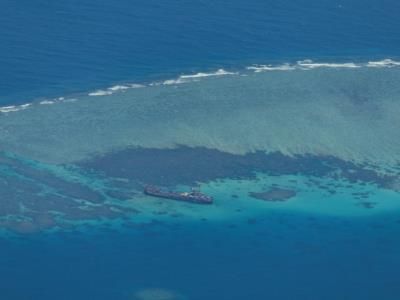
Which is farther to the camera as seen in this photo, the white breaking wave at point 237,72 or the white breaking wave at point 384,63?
the white breaking wave at point 384,63

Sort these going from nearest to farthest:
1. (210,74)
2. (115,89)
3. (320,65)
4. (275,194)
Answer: (275,194)
(115,89)
(210,74)
(320,65)

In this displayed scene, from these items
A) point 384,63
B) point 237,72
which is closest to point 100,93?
point 237,72

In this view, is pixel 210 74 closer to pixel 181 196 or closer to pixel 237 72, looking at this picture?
pixel 237 72

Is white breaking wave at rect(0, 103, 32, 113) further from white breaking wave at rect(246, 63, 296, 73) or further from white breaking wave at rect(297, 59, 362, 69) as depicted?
white breaking wave at rect(297, 59, 362, 69)

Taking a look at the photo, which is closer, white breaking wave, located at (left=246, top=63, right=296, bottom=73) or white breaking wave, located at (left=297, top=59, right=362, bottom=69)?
white breaking wave, located at (left=246, top=63, right=296, bottom=73)

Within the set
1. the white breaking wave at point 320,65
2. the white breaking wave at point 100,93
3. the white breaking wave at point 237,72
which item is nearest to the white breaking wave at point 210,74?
the white breaking wave at point 237,72

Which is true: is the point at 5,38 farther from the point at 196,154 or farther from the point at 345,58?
the point at 345,58

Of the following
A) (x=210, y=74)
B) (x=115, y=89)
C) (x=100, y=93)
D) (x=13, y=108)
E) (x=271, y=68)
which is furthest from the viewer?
(x=271, y=68)

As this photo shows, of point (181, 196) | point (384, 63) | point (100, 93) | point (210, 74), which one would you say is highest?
point (384, 63)

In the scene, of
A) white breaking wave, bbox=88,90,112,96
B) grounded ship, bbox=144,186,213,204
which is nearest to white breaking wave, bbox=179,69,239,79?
white breaking wave, bbox=88,90,112,96

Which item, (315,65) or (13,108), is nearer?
(13,108)

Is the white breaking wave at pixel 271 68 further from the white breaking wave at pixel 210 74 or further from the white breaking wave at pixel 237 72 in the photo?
the white breaking wave at pixel 210 74

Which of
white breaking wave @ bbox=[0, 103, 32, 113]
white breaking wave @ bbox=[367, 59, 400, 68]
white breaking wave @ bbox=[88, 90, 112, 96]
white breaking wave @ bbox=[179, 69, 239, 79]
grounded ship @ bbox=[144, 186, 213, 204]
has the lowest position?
grounded ship @ bbox=[144, 186, 213, 204]
